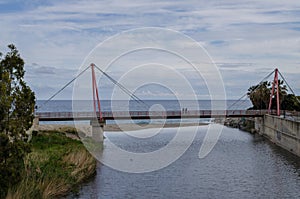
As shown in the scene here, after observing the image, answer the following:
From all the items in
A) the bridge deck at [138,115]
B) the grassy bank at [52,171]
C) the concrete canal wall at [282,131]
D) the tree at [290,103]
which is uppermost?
the tree at [290,103]

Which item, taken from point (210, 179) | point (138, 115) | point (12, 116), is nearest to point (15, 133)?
point (12, 116)

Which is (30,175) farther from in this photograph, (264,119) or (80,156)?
(264,119)

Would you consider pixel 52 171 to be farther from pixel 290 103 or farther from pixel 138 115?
pixel 290 103

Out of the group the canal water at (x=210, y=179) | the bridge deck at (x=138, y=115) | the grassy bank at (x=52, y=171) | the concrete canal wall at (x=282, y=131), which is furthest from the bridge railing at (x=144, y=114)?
the grassy bank at (x=52, y=171)

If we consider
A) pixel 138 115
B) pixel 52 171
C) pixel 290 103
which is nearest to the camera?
pixel 52 171

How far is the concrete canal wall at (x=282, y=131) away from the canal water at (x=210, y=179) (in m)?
2.54

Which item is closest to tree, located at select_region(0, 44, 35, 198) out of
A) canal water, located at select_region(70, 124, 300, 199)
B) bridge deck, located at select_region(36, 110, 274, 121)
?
canal water, located at select_region(70, 124, 300, 199)

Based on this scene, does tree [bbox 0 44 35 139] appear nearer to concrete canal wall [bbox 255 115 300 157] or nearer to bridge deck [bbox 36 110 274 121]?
concrete canal wall [bbox 255 115 300 157]

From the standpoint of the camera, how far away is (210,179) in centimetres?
3825

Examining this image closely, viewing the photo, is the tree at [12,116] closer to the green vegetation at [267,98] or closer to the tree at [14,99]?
the tree at [14,99]

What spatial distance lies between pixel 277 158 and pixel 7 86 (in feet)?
130

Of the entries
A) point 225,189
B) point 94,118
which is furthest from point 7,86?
point 94,118

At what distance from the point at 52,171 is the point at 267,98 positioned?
283 ft

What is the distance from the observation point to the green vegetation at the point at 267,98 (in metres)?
101
